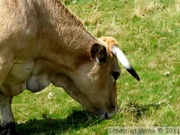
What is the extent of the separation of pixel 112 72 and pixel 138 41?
3.96 meters

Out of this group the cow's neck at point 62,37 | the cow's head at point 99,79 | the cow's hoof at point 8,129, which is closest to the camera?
the cow's neck at point 62,37

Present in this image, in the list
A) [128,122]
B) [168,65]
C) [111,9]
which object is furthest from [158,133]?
[111,9]

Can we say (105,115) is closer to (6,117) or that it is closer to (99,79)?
(99,79)

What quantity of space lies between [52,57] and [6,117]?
137 centimetres

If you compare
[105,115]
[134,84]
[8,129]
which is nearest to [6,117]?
[8,129]

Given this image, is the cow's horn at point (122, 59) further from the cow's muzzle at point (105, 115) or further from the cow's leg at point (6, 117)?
the cow's leg at point (6, 117)

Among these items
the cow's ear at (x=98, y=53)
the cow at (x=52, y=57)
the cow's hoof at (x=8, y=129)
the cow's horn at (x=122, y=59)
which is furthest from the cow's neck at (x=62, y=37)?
the cow's hoof at (x=8, y=129)

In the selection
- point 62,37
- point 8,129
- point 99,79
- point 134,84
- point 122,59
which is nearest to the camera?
point 62,37

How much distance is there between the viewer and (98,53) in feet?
29.4

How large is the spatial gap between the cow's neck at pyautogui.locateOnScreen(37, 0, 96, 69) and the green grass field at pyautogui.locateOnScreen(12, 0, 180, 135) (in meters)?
1.14

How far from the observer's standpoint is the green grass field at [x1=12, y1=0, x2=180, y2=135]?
31.3 ft

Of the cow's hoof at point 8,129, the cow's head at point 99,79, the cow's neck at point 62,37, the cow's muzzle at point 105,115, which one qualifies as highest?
the cow's neck at point 62,37

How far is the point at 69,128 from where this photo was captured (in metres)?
9.38

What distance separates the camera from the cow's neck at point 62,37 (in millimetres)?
8711
